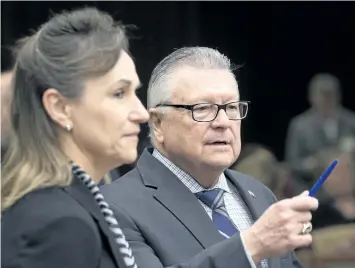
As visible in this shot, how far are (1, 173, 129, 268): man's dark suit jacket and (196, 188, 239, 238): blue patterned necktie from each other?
3.46 ft

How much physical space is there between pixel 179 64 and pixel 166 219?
1.84 ft

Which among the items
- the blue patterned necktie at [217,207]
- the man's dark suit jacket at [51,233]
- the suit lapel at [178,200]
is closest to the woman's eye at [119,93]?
the man's dark suit jacket at [51,233]

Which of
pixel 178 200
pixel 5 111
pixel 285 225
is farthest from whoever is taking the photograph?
pixel 178 200

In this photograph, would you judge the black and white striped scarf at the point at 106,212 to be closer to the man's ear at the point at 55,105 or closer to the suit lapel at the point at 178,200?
the man's ear at the point at 55,105

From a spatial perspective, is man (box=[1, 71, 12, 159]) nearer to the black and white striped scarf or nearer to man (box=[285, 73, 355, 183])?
the black and white striped scarf

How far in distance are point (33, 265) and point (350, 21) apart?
6.47 meters

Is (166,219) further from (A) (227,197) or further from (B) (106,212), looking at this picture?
(B) (106,212)

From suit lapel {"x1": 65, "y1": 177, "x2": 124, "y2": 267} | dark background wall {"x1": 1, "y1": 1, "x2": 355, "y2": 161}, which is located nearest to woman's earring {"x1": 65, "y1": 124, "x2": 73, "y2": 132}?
suit lapel {"x1": 65, "y1": 177, "x2": 124, "y2": 267}

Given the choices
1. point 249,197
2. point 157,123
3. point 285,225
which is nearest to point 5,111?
point 157,123

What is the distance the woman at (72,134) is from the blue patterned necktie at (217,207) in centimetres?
95

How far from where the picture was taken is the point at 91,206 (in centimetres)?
239

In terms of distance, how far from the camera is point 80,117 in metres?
2.42

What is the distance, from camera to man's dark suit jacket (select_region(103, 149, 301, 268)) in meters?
3.06

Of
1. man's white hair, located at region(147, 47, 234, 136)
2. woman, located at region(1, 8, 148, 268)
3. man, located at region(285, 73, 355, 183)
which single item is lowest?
man, located at region(285, 73, 355, 183)
